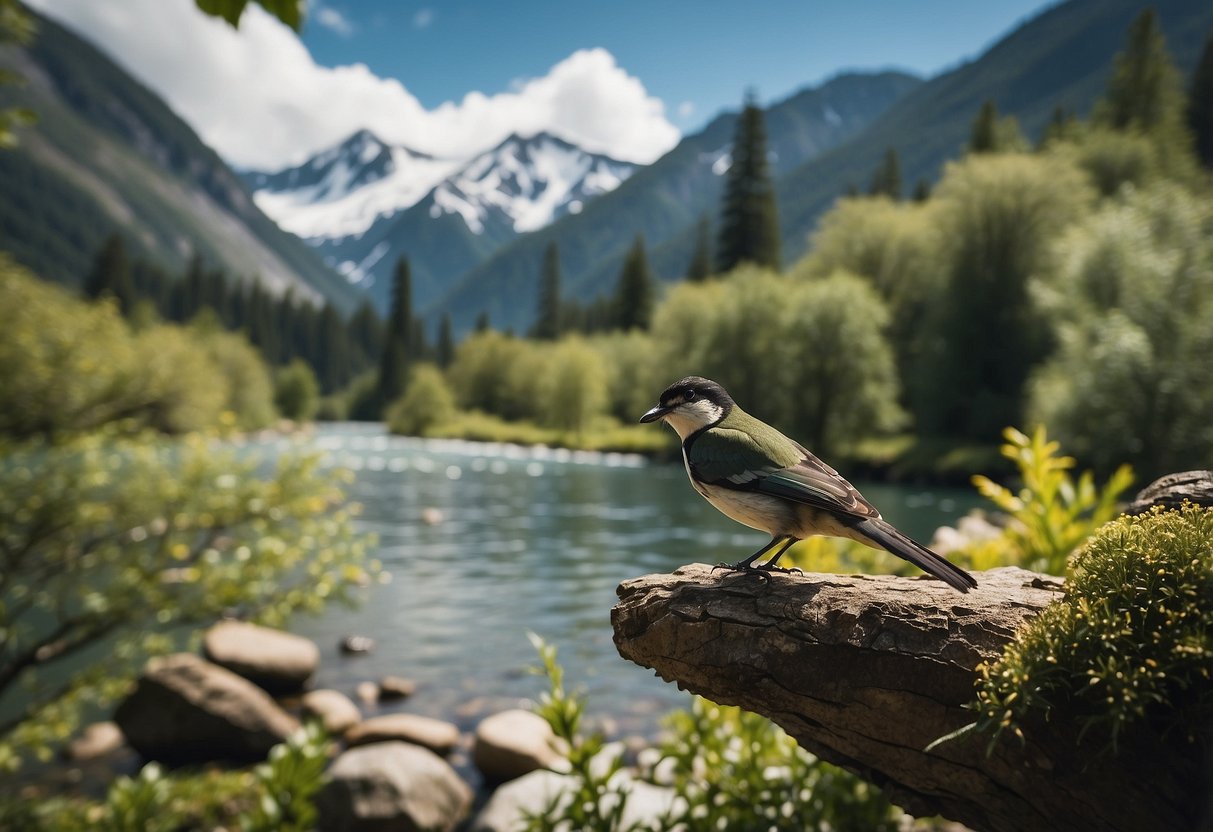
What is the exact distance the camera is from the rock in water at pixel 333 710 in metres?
11.9

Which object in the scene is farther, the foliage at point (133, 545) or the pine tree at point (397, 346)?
the pine tree at point (397, 346)

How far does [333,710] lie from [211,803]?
4103 millimetres

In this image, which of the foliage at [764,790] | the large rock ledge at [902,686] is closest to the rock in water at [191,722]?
the foliage at [764,790]

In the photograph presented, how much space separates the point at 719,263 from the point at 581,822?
75.4m

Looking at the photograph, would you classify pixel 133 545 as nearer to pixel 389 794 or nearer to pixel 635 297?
pixel 389 794

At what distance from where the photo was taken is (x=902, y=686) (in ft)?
7.77

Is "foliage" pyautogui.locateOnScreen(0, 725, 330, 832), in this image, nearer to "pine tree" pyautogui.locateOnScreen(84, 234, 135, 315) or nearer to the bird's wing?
the bird's wing

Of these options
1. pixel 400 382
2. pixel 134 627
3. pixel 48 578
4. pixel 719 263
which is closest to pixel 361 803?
pixel 134 627

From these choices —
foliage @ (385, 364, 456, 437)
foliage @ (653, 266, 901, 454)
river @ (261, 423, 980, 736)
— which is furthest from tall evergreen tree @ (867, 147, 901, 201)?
foliage @ (385, 364, 456, 437)

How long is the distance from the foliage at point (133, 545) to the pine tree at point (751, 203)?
223 feet

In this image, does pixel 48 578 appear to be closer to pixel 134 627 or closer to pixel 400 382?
pixel 134 627

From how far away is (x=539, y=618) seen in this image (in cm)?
1700

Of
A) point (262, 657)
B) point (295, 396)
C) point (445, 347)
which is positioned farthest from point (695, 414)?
point (445, 347)

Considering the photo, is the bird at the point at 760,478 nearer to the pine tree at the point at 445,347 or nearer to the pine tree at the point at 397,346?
the pine tree at the point at 397,346
